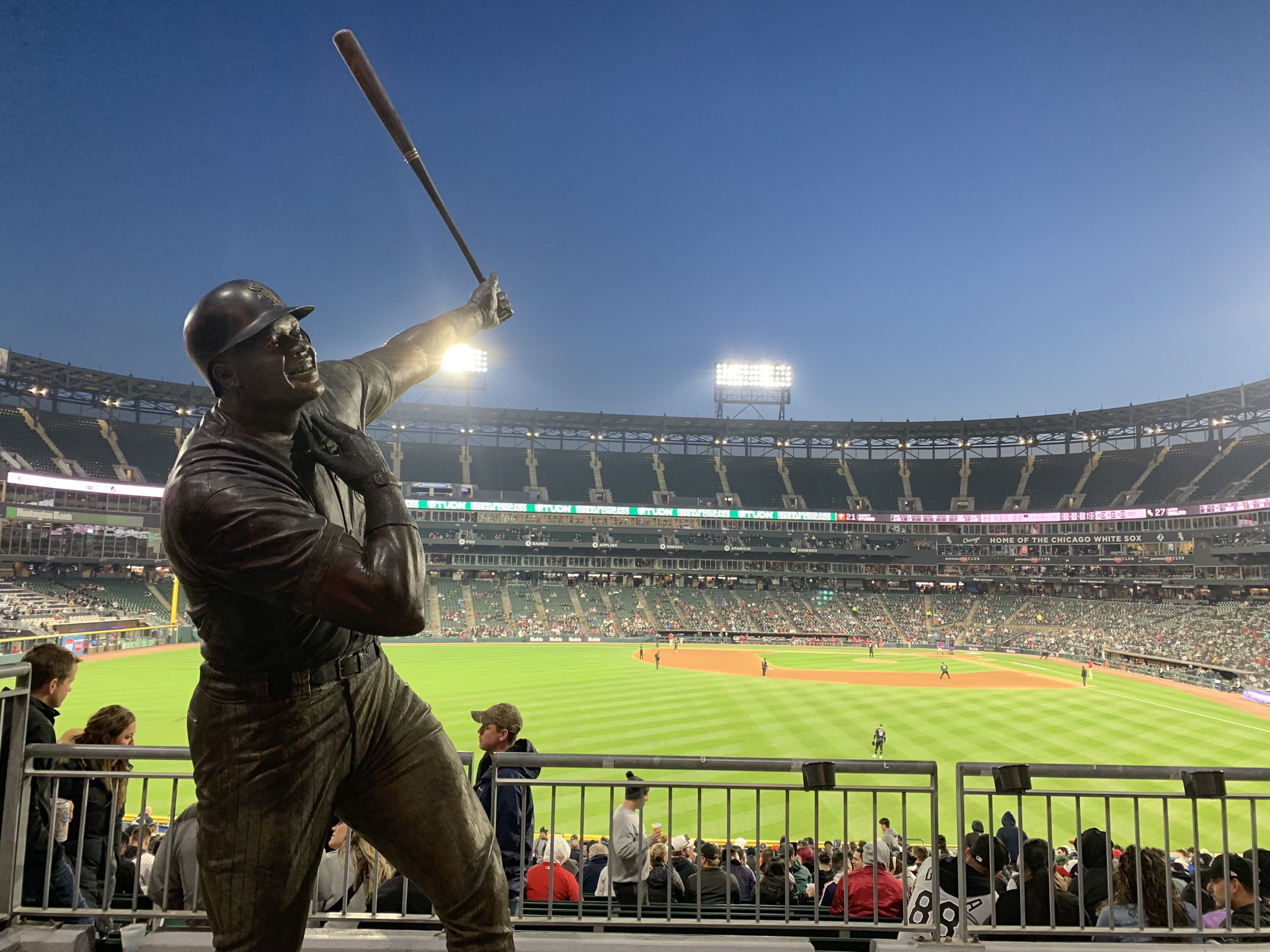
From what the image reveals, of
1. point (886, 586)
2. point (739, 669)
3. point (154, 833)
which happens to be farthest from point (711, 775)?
point (886, 586)

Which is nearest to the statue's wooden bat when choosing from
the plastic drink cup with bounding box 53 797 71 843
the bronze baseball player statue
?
the bronze baseball player statue

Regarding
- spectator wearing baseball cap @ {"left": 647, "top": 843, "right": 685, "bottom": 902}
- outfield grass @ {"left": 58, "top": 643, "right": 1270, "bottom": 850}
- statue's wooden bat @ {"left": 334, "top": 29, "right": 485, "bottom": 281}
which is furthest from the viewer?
outfield grass @ {"left": 58, "top": 643, "right": 1270, "bottom": 850}

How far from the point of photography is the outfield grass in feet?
48.4

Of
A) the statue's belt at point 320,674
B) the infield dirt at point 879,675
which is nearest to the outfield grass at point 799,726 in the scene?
the infield dirt at point 879,675

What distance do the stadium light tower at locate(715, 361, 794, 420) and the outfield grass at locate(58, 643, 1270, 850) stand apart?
172ft

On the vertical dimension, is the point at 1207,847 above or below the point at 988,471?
below

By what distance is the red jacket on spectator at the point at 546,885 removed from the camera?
17.5ft

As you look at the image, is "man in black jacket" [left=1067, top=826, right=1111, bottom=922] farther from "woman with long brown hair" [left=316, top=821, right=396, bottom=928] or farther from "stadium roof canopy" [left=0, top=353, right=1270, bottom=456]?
"stadium roof canopy" [left=0, top=353, right=1270, bottom=456]

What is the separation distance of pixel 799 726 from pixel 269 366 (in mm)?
22837

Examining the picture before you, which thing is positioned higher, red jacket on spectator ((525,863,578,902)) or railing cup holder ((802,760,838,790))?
railing cup holder ((802,760,838,790))

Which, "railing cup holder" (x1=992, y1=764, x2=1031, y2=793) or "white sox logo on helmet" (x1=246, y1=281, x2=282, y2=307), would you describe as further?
"railing cup holder" (x1=992, y1=764, x2=1031, y2=793)

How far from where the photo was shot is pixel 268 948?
1985mm

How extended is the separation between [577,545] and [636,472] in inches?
511

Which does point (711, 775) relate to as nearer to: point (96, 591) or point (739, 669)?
Answer: point (739, 669)
